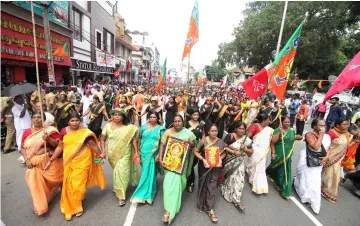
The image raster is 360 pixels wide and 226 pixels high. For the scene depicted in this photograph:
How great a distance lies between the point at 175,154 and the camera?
3.12 m

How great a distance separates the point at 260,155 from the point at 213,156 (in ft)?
4.16

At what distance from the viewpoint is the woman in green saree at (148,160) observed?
334 centimetres

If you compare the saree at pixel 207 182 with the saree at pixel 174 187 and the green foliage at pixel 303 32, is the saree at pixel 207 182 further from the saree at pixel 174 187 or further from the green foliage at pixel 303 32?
the green foliage at pixel 303 32

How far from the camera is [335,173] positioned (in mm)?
3840

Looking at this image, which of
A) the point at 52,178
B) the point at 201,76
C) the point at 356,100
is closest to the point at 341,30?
the point at 356,100

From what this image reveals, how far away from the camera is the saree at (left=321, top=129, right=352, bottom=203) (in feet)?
12.6

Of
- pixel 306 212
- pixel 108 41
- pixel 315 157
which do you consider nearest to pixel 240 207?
pixel 306 212

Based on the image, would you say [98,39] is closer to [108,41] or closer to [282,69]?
[108,41]

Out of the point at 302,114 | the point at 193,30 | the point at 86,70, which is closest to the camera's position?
the point at 193,30

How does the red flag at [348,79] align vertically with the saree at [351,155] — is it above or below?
above

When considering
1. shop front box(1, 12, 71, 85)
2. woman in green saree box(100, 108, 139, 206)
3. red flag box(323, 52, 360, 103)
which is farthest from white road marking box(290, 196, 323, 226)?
shop front box(1, 12, 71, 85)

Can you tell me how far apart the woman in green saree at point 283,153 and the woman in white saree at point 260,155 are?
17cm

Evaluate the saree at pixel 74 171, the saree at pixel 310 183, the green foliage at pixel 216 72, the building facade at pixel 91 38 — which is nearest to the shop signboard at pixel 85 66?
the building facade at pixel 91 38

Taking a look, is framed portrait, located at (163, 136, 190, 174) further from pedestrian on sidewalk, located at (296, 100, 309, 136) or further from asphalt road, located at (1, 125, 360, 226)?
pedestrian on sidewalk, located at (296, 100, 309, 136)
